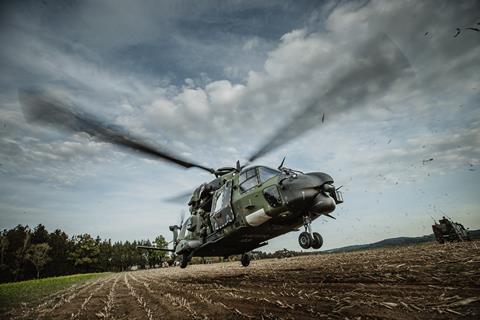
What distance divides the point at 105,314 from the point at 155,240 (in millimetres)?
109598

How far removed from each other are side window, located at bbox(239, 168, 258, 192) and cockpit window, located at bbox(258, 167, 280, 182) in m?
0.23

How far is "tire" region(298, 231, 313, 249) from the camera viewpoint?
7.00 m

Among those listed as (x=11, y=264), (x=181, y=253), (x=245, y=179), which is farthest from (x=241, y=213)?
(x=11, y=264)

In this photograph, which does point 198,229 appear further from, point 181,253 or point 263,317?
point 263,317

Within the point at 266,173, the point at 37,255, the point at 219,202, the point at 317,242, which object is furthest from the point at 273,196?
the point at 37,255

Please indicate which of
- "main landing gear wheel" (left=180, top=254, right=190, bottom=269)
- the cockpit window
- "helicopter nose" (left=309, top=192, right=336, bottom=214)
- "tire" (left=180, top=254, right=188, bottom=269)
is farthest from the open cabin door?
"helicopter nose" (left=309, top=192, right=336, bottom=214)

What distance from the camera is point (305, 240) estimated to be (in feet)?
23.2

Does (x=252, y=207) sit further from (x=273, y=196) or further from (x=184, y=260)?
(x=184, y=260)

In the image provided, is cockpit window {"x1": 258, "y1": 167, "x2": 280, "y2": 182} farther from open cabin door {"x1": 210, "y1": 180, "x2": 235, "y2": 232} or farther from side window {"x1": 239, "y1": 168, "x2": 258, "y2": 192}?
open cabin door {"x1": 210, "y1": 180, "x2": 235, "y2": 232}

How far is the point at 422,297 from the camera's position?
393 cm

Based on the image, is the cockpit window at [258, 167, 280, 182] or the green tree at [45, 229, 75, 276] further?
the green tree at [45, 229, 75, 276]

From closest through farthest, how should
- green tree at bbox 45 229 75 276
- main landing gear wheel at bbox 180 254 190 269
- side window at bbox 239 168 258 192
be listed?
side window at bbox 239 168 258 192
main landing gear wheel at bbox 180 254 190 269
green tree at bbox 45 229 75 276

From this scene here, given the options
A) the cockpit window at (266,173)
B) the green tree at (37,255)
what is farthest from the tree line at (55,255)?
the cockpit window at (266,173)

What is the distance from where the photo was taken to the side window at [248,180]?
954 centimetres
